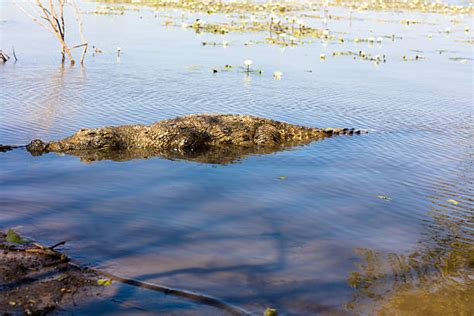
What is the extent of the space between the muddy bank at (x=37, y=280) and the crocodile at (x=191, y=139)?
3.98 m

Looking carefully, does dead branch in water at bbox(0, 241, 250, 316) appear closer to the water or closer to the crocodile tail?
the water

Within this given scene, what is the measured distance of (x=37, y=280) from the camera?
198 inches

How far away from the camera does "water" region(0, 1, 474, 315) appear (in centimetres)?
557

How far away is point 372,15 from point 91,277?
39.8 m

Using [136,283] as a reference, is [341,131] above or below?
above

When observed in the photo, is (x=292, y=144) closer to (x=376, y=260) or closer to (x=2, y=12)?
(x=376, y=260)

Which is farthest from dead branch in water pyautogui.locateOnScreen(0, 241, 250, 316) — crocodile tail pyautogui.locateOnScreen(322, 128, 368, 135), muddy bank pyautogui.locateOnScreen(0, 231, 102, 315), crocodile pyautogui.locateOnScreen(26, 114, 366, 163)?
crocodile tail pyautogui.locateOnScreen(322, 128, 368, 135)

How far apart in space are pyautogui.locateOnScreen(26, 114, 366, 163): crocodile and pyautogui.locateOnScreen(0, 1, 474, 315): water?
37 centimetres

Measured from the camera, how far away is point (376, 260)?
20.1 ft

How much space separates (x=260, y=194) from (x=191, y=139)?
103 inches

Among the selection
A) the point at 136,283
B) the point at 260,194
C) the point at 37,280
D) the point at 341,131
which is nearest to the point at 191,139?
the point at 260,194

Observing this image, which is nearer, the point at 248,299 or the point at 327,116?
the point at 248,299

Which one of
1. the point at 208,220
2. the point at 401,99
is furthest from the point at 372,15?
the point at 208,220

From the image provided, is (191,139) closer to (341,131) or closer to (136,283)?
(341,131)
